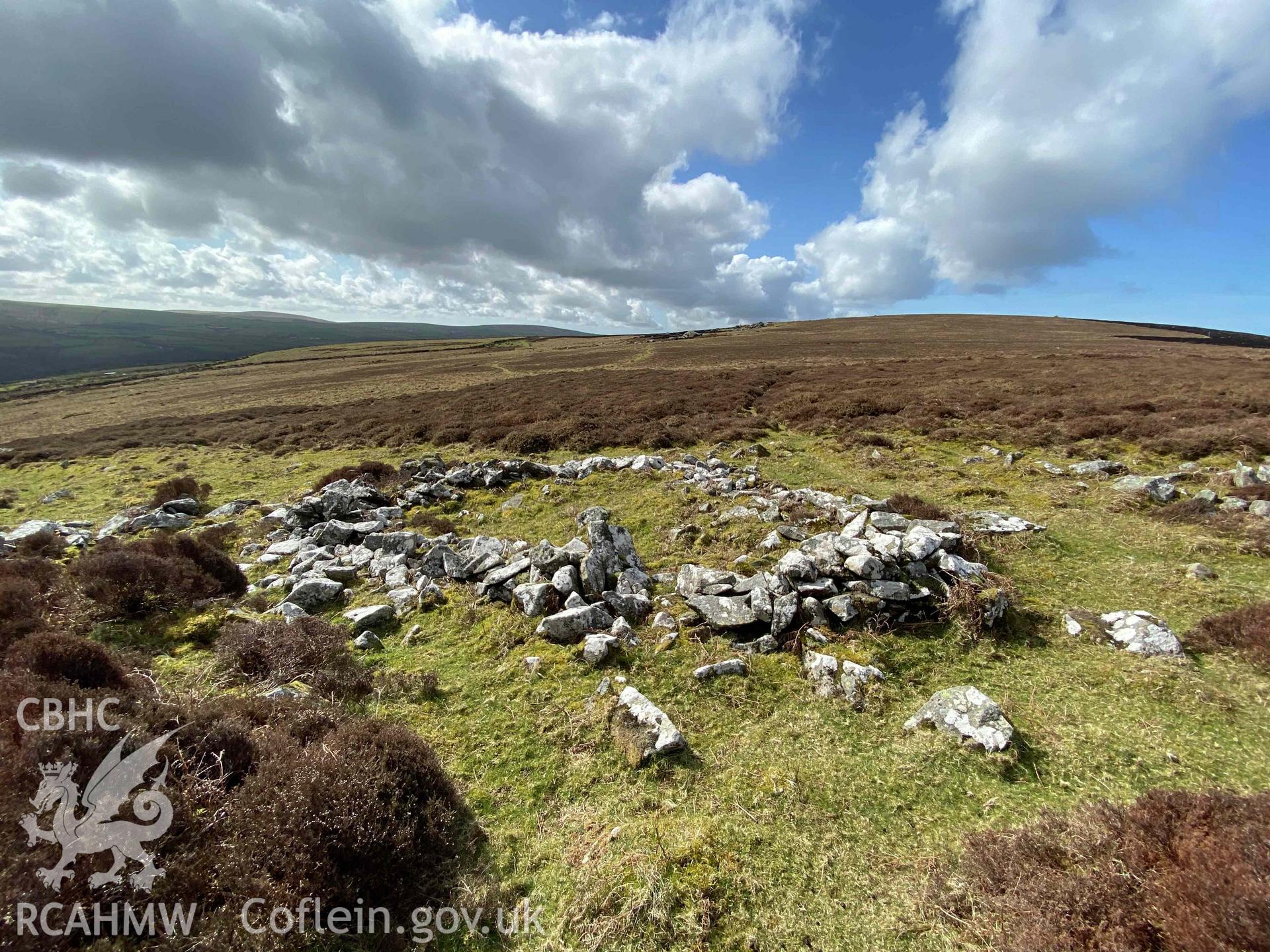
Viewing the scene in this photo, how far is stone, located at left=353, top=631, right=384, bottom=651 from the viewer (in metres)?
7.37

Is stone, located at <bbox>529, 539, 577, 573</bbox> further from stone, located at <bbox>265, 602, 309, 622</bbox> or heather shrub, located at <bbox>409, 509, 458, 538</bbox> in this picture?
heather shrub, located at <bbox>409, 509, 458, 538</bbox>

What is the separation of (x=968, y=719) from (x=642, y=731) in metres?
3.47

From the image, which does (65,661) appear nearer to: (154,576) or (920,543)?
(154,576)

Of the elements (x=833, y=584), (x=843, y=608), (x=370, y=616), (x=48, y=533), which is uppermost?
(x=833, y=584)

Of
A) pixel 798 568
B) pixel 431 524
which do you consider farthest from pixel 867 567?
pixel 431 524

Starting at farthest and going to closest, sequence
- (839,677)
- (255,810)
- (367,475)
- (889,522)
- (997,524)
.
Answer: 1. (367,475)
2. (997,524)
3. (889,522)
4. (839,677)
5. (255,810)

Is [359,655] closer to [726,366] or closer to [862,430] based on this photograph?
[862,430]

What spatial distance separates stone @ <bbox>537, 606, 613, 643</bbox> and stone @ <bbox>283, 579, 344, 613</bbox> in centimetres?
436

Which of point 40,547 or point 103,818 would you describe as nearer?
point 103,818

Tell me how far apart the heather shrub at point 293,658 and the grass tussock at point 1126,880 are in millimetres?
6570

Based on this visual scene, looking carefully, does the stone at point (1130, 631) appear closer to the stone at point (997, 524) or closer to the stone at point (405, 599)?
the stone at point (997, 524)

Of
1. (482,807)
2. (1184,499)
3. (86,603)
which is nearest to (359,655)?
(482,807)

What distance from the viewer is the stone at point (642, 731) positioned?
511 centimetres

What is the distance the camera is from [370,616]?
315 inches
